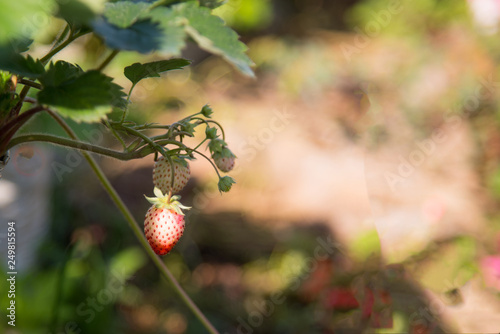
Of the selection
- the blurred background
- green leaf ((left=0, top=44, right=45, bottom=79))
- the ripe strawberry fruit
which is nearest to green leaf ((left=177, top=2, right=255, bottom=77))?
green leaf ((left=0, top=44, right=45, bottom=79))

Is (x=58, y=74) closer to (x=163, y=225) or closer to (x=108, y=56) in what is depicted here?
(x=108, y=56)

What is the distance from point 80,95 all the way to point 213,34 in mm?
108

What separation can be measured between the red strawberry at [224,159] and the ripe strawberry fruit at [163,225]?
0.08m

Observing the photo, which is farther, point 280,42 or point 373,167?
point 280,42

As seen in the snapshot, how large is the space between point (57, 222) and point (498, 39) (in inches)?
114

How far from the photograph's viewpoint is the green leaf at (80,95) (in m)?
0.35

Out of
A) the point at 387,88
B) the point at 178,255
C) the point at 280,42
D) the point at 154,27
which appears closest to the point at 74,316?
the point at 178,255

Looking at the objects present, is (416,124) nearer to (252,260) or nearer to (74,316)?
(252,260)

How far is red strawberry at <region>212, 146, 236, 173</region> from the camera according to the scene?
1.58ft

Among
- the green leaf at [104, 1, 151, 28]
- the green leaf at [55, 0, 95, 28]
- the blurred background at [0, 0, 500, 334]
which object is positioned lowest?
the blurred background at [0, 0, 500, 334]

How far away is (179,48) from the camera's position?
0.32 m

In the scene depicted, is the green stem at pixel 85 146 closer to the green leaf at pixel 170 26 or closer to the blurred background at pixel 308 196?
the green leaf at pixel 170 26

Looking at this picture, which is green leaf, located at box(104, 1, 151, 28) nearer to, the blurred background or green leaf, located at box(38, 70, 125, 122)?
green leaf, located at box(38, 70, 125, 122)

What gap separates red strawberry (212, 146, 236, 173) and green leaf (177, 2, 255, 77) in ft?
0.48
